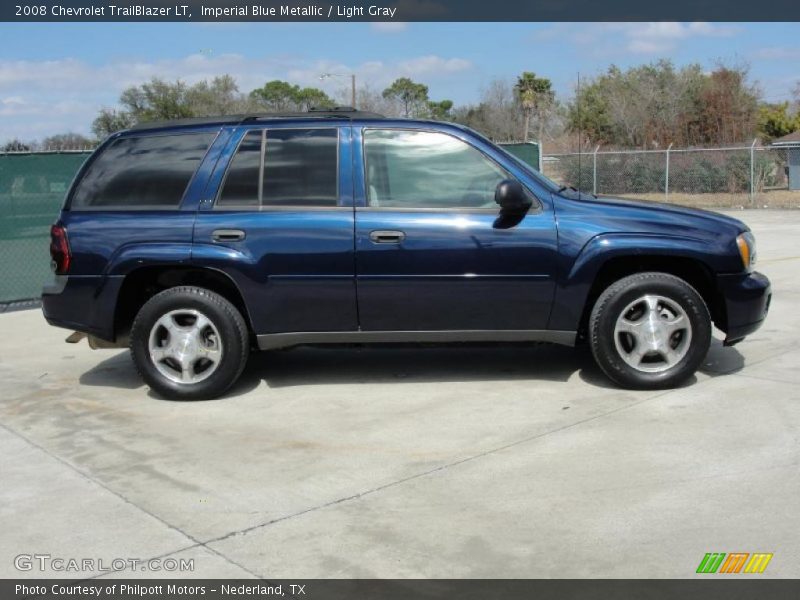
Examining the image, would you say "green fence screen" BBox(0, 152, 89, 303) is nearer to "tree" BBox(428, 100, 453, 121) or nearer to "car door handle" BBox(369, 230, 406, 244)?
"car door handle" BBox(369, 230, 406, 244)

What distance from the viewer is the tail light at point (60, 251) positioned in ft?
19.9

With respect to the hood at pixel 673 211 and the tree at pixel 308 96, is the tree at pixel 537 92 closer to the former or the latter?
the tree at pixel 308 96

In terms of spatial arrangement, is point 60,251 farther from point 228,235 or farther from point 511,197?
point 511,197

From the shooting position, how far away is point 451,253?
587 cm

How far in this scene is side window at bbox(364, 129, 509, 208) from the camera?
6008 millimetres

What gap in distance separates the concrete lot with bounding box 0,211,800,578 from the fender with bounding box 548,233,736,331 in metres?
0.68

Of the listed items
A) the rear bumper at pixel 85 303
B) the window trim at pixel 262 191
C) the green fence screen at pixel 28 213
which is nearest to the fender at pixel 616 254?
the window trim at pixel 262 191

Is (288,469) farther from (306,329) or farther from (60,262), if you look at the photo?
(60,262)

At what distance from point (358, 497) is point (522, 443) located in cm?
115

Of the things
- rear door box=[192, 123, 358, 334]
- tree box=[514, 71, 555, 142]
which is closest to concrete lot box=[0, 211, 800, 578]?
rear door box=[192, 123, 358, 334]

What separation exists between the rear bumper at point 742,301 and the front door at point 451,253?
118 cm

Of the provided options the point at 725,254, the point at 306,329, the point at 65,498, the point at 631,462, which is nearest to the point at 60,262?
the point at 306,329

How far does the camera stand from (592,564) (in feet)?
11.7
